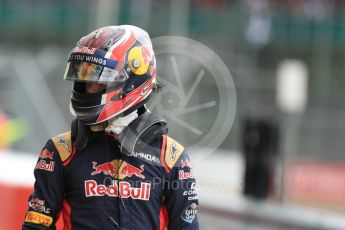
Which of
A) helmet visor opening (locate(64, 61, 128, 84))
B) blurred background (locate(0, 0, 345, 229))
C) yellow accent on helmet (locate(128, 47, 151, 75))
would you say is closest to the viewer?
helmet visor opening (locate(64, 61, 128, 84))

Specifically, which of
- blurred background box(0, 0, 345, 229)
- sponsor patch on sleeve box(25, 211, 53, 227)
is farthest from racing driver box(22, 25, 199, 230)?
blurred background box(0, 0, 345, 229)

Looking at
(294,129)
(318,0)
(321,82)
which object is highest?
(318,0)

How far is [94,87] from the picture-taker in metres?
3.84

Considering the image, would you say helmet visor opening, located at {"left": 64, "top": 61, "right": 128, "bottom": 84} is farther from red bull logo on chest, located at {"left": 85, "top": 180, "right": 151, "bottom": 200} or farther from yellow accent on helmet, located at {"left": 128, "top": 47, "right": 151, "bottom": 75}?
red bull logo on chest, located at {"left": 85, "top": 180, "right": 151, "bottom": 200}

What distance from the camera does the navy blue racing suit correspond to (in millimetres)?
3758

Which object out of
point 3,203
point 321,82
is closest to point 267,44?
point 321,82

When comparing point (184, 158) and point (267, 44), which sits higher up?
point (267, 44)

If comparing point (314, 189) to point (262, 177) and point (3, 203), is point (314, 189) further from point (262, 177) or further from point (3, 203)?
point (3, 203)

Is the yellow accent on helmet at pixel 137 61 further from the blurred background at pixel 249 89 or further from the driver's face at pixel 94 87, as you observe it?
the blurred background at pixel 249 89

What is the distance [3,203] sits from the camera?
6.33 metres

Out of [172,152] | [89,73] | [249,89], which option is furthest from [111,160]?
[249,89]

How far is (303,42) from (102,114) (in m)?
16.3

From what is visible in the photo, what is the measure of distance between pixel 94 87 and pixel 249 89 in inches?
538

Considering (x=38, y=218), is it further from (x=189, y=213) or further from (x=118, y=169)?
(x=189, y=213)
